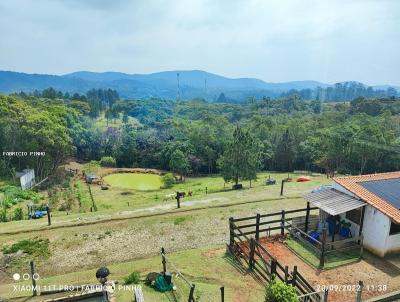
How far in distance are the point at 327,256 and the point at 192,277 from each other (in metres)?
5.60

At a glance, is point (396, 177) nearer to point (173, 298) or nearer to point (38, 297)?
point (173, 298)

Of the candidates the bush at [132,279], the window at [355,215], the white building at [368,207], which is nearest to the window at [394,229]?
the white building at [368,207]

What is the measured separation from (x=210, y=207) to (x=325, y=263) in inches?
334

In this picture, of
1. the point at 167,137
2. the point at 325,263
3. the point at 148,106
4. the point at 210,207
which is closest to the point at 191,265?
the point at 325,263

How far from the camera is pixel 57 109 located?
48156mm

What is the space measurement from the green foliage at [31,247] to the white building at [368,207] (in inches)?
480

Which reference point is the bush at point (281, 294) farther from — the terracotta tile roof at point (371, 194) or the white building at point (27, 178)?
the white building at point (27, 178)

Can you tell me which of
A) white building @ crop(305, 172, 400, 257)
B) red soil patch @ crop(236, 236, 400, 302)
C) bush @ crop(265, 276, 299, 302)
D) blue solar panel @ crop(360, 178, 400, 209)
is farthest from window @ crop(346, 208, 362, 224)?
bush @ crop(265, 276, 299, 302)

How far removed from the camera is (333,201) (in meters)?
14.2

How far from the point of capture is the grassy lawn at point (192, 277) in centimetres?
1091

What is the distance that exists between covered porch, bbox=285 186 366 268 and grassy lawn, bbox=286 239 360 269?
0.29 ft

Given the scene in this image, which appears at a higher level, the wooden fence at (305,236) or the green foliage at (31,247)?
the wooden fence at (305,236)

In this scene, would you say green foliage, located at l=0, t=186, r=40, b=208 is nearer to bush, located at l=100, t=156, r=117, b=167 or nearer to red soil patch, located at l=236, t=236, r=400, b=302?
red soil patch, located at l=236, t=236, r=400, b=302

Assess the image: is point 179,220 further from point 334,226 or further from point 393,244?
point 393,244
